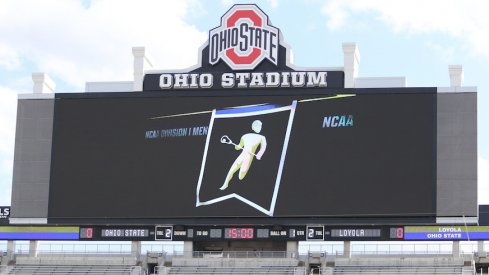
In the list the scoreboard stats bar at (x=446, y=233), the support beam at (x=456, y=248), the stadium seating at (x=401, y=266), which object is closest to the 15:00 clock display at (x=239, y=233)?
the stadium seating at (x=401, y=266)

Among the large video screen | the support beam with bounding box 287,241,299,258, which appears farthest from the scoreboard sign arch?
the support beam with bounding box 287,241,299,258

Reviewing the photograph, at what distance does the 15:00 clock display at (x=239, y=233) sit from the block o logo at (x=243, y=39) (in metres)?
6.46

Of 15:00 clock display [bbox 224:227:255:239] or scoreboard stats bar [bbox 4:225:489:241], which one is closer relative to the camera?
scoreboard stats bar [bbox 4:225:489:241]

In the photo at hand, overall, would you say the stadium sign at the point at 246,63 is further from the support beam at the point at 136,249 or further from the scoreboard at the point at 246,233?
the support beam at the point at 136,249

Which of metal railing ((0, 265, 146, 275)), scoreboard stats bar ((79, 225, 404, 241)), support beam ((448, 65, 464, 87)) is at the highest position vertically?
support beam ((448, 65, 464, 87))

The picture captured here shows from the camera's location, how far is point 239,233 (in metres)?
52.0

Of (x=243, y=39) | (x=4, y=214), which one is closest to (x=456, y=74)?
(x=243, y=39)

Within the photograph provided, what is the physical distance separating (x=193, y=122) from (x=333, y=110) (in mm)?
5638

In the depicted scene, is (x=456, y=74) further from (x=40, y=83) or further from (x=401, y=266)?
(x=40, y=83)

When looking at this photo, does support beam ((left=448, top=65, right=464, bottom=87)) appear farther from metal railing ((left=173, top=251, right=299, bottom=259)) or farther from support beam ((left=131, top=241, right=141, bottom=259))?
support beam ((left=131, top=241, right=141, bottom=259))

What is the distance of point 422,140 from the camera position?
50438 mm

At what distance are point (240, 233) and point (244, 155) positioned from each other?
10.2ft

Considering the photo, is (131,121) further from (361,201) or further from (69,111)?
(361,201)

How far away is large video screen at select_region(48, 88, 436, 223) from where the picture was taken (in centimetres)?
5059
